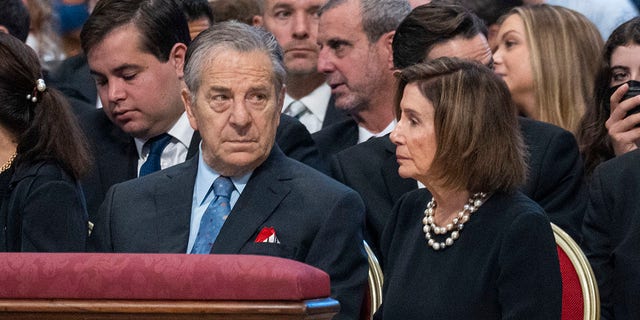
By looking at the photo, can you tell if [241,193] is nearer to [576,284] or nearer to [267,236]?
[267,236]

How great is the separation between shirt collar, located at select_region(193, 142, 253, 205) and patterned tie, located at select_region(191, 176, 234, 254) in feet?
0.07

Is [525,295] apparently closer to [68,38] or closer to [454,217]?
[454,217]

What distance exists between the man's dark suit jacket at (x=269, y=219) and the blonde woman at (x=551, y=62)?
1.40m

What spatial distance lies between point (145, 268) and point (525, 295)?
3.29ft

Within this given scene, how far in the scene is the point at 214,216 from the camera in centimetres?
329

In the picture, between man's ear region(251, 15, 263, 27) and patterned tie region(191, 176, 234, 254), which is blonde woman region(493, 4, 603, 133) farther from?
patterned tie region(191, 176, 234, 254)

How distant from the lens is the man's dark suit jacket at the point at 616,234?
3.03m

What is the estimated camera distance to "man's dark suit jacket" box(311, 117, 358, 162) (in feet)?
14.8

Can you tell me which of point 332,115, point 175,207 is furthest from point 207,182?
point 332,115

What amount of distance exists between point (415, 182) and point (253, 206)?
2.77 ft

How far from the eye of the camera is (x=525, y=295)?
268cm

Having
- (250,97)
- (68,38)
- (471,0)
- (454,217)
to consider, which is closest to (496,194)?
(454,217)

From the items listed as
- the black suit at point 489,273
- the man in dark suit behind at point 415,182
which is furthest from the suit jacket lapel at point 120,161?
the black suit at point 489,273

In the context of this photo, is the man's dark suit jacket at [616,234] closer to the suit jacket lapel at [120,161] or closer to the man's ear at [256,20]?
the suit jacket lapel at [120,161]
